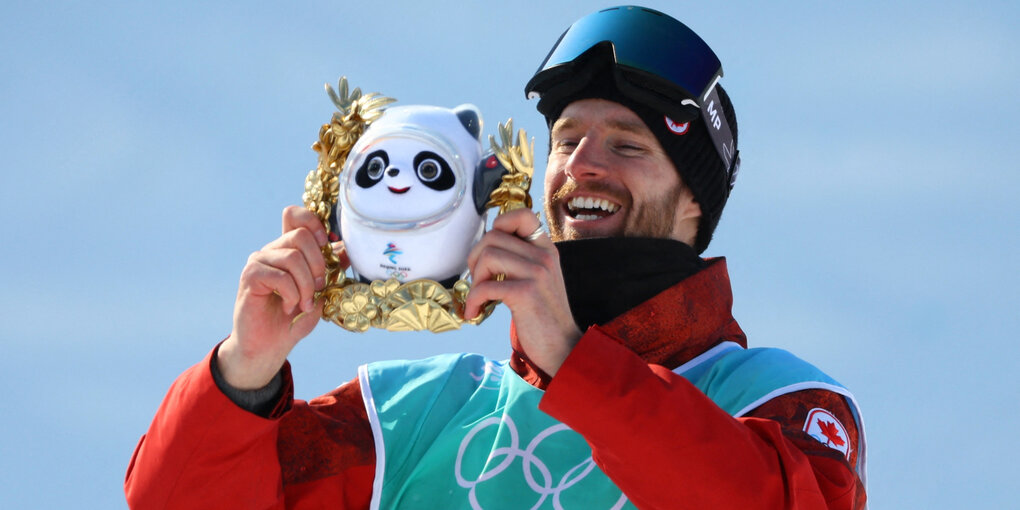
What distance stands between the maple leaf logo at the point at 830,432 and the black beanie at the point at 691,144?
1.72 meters

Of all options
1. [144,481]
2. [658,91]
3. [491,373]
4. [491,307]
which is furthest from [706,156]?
[144,481]

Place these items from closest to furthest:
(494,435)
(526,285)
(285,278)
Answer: (526,285), (285,278), (494,435)

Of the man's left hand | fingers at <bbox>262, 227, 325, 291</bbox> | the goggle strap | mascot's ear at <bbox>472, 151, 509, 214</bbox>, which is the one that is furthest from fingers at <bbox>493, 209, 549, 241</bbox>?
the goggle strap

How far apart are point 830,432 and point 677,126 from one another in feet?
6.04

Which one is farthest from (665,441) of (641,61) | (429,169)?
(641,61)

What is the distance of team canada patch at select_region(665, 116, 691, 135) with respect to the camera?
6055mm

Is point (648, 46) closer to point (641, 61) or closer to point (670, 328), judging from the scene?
point (641, 61)

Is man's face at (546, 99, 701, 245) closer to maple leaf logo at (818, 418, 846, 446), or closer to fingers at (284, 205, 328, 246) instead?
maple leaf logo at (818, 418, 846, 446)

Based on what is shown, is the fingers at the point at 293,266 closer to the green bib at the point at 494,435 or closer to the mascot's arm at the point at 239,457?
the mascot's arm at the point at 239,457

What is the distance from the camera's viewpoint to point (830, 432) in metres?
4.77

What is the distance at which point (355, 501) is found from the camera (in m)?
5.25

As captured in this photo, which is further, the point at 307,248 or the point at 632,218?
the point at 632,218

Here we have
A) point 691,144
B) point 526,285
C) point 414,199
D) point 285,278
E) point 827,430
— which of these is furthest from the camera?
point 691,144

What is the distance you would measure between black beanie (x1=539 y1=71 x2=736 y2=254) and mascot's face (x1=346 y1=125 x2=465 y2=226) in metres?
1.67
